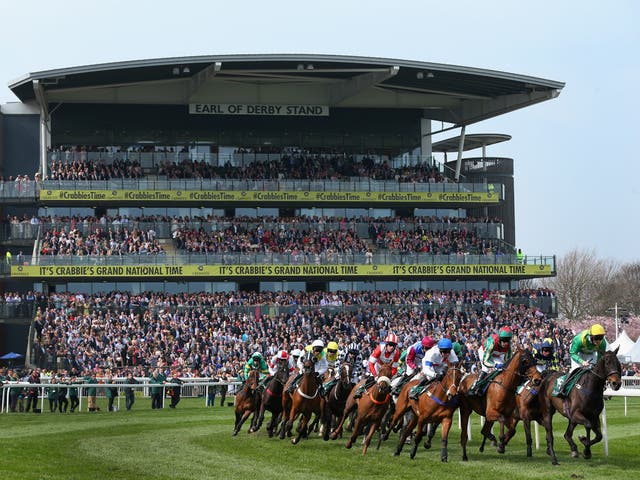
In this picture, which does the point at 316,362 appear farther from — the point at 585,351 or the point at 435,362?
the point at 585,351

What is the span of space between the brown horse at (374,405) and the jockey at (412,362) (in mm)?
415

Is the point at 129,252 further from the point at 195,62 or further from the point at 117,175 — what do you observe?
the point at 195,62

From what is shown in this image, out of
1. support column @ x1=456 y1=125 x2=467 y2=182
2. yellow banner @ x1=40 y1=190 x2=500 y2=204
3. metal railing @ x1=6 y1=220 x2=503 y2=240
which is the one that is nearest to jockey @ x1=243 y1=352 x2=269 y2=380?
metal railing @ x1=6 y1=220 x2=503 y2=240

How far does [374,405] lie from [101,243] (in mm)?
38120

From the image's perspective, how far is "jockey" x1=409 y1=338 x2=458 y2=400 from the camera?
17844 millimetres

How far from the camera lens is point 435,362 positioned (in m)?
18.0

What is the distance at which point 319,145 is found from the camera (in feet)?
212

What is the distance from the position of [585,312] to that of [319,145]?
108 feet

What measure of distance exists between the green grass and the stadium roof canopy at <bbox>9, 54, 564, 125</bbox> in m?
31.3

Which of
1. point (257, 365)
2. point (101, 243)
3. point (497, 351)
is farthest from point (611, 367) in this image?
point (101, 243)

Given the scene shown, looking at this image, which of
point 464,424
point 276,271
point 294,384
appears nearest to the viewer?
point 464,424

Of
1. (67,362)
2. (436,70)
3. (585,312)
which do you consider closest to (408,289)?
(436,70)

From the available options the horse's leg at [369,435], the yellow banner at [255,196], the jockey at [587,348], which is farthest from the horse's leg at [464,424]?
the yellow banner at [255,196]

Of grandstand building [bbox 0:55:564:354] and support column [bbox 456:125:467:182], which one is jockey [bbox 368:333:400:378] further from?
support column [bbox 456:125:467:182]
